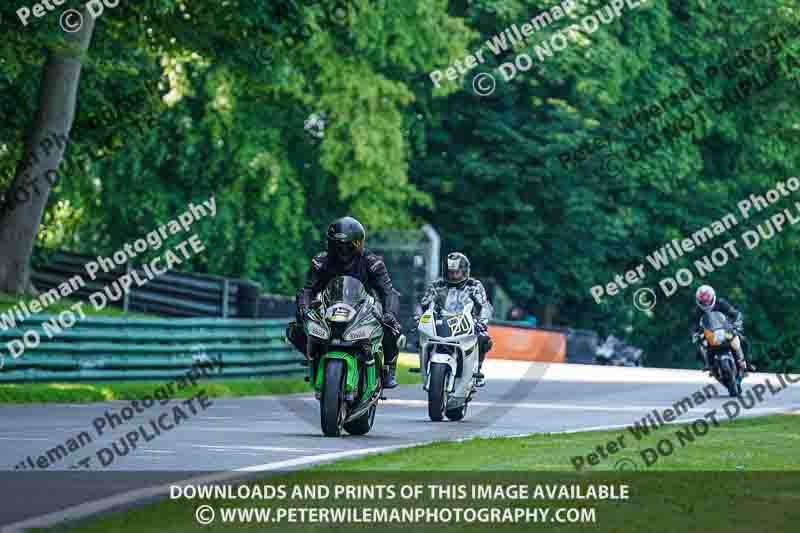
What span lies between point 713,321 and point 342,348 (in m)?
12.2

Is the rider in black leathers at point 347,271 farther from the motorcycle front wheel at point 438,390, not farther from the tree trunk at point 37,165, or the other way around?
the tree trunk at point 37,165

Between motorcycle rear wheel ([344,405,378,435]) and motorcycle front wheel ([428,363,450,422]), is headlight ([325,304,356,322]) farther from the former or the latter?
motorcycle front wheel ([428,363,450,422])

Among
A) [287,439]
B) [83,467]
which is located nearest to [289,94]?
[287,439]

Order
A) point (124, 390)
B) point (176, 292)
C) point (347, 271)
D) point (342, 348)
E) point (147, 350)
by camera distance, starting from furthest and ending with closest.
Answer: point (176, 292), point (147, 350), point (124, 390), point (347, 271), point (342, 348)

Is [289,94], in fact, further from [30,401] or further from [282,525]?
[282,525]

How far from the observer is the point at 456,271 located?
21906mm

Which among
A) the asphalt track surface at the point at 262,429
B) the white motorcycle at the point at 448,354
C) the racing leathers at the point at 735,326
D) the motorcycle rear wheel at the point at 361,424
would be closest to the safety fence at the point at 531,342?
the asphalt track surface at the point at 262,429

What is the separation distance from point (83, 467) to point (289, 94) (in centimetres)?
3123

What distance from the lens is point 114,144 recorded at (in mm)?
36438

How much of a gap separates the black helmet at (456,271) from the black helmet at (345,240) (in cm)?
375

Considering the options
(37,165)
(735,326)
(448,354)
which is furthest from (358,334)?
(37,165)

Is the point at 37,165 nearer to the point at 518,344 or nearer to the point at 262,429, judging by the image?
the point at 518,344

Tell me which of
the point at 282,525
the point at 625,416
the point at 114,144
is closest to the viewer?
the point at 282,525

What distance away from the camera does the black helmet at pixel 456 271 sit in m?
21.9
